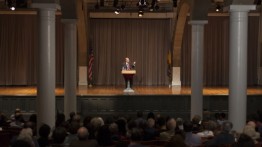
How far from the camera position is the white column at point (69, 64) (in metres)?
18.6

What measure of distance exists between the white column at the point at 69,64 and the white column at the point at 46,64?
5979 millimetres

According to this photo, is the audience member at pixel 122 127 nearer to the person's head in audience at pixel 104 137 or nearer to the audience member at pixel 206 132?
the audience member at pixel 206 132

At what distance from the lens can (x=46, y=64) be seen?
41.0 feet

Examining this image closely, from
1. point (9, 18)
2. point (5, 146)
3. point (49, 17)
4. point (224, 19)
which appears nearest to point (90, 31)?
point (9, 18)

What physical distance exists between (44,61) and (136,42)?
19376 millimetres

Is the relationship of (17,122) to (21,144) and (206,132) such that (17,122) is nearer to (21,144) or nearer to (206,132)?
(206,132)

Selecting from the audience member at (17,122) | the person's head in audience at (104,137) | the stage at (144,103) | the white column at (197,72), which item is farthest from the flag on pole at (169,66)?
the person's head in audience at (104,137)

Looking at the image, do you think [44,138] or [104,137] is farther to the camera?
[104,137]

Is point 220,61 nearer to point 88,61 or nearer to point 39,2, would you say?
point 88,61

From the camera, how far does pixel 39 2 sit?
1235cm

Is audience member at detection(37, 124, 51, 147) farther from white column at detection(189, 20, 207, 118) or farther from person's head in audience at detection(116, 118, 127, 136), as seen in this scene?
white column at detection(189, 20, 207, 118)

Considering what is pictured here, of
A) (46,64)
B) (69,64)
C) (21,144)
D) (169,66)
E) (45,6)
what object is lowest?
(21,144)

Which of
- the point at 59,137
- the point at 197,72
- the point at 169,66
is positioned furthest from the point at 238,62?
the point at 169,66

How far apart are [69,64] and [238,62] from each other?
8.00 m
